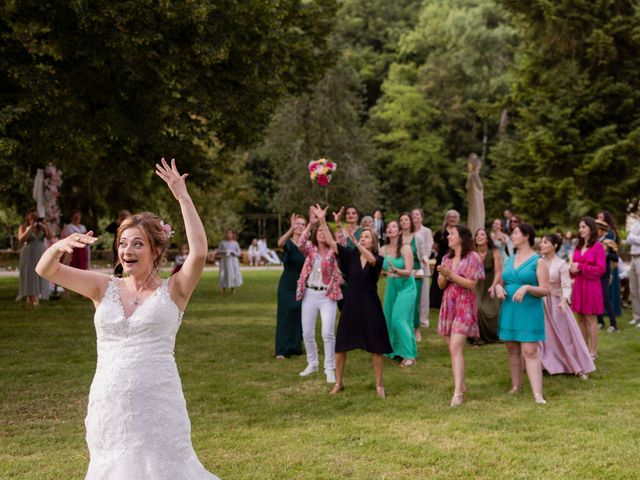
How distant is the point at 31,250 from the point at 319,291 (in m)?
10.5

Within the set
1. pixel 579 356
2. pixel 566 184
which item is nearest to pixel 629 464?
pixel 579 356

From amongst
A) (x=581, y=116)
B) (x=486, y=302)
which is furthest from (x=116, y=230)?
(x=581, y=116)

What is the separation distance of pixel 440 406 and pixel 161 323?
499 centimetres

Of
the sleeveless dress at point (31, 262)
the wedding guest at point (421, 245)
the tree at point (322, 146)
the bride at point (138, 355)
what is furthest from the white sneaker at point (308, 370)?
the tree at point (322, 146)

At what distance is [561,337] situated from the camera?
1045 cm

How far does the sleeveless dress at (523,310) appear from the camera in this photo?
905cm

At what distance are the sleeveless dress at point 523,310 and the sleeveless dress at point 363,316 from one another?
4.64 ft

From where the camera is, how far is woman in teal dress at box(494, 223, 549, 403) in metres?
8.99

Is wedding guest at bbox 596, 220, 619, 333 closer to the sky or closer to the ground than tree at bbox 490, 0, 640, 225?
closer to the ground

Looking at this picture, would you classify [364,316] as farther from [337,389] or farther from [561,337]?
[561,337]

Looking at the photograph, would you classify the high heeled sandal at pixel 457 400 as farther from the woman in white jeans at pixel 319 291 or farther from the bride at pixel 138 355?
the bride at pixel 138 355

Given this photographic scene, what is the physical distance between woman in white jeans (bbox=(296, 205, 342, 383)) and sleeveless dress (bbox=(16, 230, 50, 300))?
9609 millimetres

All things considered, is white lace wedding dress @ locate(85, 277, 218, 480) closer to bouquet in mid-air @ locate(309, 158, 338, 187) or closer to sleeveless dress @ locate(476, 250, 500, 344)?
bouquet in mid-air @ locate(309, 158, 338, 187)

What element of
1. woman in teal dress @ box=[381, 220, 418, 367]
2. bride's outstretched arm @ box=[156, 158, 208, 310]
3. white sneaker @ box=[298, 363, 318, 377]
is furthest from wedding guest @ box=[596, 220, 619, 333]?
bride's outstretched arm @ box=[156, 158, 208, 310]
